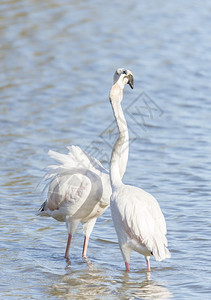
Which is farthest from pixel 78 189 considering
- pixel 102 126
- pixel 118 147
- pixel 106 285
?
pixel 102 126

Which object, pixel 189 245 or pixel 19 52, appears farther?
pixel 19 52

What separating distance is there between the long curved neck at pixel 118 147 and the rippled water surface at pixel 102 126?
1.02m

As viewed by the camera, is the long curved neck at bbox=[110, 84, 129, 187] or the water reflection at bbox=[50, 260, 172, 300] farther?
the long curved neck at bbox=[110, 84, 129, 187]

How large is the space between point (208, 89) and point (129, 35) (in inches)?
176

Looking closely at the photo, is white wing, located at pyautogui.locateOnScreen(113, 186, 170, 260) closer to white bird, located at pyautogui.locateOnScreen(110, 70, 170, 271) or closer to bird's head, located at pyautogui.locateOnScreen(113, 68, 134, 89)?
white bird, located at pyautogui.locateOnScreen(110, 70, 170, 271)

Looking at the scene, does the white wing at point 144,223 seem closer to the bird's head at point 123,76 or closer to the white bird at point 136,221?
the white bird at point 136,221

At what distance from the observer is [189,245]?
796 centimetres

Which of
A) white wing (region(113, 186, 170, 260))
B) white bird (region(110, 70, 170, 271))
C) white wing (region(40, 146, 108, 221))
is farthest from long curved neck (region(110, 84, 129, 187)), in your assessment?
white wing (region(40, 146, 108, 221))

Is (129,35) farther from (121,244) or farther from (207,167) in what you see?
(121,244)

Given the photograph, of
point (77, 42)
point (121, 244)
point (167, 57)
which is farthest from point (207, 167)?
point (77, 42)

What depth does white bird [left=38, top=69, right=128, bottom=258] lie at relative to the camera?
7.52 metres

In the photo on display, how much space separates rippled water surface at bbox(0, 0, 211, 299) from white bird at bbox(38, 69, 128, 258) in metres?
0.44

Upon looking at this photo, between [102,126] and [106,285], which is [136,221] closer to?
[106,285]

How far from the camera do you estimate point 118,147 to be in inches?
288
